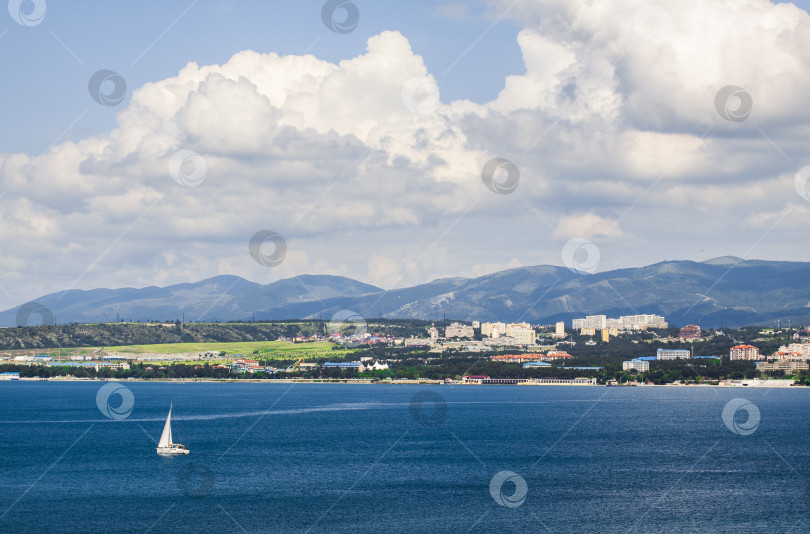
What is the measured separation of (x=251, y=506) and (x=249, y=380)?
132854mm

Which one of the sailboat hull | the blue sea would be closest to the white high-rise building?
the blue sea

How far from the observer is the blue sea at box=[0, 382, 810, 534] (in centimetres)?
4575

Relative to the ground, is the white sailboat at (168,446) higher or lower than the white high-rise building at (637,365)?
lower

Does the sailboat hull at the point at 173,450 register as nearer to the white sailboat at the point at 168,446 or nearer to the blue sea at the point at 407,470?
the white sailboat at the point at 168,446

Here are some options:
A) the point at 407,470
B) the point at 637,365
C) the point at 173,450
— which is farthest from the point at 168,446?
the point at 637,365

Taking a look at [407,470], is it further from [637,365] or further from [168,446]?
[637,365]

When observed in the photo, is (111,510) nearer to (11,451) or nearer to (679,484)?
(11,451)

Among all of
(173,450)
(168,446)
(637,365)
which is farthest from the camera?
(637,365)

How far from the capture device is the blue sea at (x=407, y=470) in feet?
150

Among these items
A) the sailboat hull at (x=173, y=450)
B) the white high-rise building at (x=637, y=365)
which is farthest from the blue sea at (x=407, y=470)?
the white high-rise building at (x=637, y=365)

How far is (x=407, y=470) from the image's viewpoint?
2381 inches

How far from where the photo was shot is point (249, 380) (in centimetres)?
17912

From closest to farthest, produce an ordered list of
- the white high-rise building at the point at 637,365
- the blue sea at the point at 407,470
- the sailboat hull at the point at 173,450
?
the blue sea at the point at 407,470 < the sailboat hull at the point at 173,450 < the white high-rise building at the point at 637,365

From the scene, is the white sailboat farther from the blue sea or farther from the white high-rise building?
the white high-rise building
